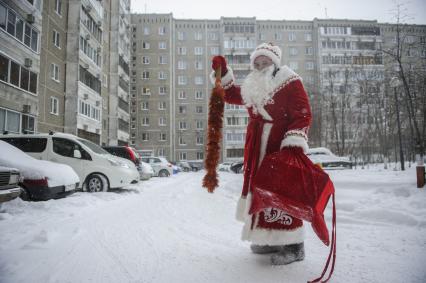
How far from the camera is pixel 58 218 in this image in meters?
5.09

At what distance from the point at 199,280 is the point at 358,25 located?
64134 millimetres

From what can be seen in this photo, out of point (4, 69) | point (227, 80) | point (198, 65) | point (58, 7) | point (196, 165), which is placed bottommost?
point (196, 165)

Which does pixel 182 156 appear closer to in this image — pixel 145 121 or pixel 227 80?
pixel 145 121

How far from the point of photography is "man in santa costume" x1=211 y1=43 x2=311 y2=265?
2676 mm

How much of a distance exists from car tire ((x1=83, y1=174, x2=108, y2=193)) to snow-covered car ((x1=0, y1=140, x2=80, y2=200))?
2282 millimetres

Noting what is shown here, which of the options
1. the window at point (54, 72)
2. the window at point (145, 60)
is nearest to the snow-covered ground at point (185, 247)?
the window at point (54, 72)

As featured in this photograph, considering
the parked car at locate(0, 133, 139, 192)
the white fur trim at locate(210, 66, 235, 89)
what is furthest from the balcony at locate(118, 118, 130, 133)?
the white fur trim at locate(210, 66, 235, 89)

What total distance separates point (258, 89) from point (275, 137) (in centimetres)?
53

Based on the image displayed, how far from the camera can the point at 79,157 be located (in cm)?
963

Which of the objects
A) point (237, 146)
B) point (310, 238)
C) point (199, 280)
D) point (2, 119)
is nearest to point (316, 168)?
point (199, 280)

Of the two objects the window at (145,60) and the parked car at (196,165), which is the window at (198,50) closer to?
the window at (145,60)

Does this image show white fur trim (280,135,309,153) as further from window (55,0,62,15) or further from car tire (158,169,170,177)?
window (55,0,62,15)

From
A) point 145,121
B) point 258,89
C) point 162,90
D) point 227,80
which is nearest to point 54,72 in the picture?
point 227,80

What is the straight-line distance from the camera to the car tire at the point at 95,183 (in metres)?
9.69
